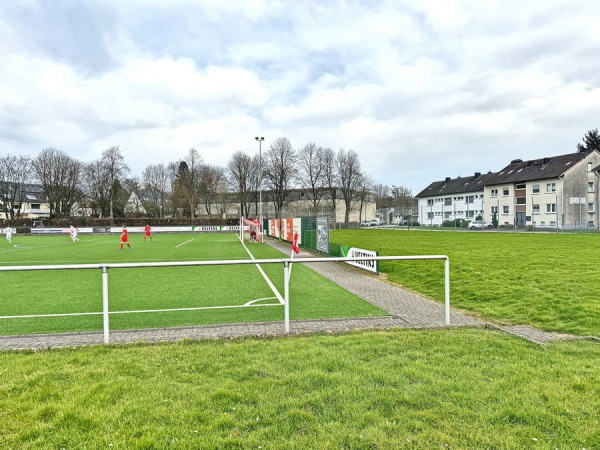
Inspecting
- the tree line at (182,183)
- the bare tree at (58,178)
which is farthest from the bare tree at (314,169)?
the bare tree at (58,178)

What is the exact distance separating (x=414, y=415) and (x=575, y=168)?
6024 cm

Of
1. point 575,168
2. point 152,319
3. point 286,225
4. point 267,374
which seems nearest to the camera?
point 267,374

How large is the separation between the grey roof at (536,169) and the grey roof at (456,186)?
715 cm

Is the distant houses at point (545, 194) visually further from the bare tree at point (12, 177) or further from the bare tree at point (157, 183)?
the bare tree at point (12, 177)

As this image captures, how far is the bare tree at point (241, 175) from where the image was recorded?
7769 cm

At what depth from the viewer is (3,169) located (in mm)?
69438

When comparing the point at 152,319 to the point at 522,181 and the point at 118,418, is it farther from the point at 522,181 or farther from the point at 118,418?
the point at 522,181

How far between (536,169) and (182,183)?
5845cm

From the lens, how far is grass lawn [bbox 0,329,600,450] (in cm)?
289

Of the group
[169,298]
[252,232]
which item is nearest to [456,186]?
[252,232]

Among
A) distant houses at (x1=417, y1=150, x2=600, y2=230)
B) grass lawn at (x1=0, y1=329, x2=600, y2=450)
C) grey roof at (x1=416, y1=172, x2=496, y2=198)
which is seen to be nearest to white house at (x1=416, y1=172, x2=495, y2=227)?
grey roof at (x1=416, y1=172, x2=496, y2=198)

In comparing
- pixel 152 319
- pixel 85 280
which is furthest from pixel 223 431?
pixel 85 280

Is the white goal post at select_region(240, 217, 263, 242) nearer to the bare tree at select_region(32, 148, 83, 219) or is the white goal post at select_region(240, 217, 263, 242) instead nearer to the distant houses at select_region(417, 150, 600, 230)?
the distant houses at select_region(417, 150, 600, 230)

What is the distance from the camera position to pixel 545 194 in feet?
178
